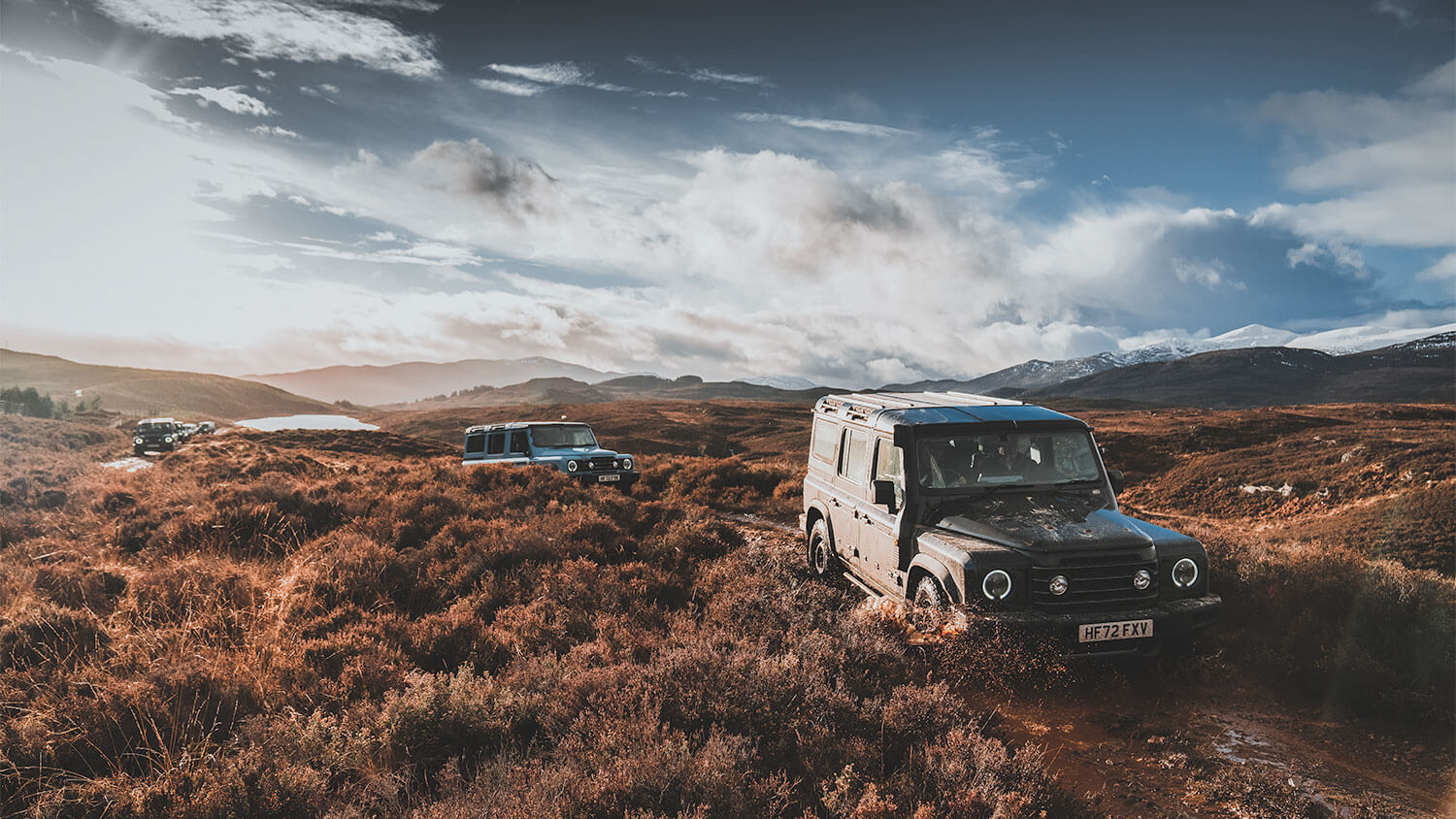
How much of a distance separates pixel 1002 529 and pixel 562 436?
13241mm

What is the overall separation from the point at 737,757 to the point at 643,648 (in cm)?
211

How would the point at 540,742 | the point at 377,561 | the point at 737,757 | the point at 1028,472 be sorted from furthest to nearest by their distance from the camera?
the point at 377,561 → the point at 1028,472 → the point at 540,742 → the point at 737,757

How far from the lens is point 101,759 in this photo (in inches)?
171

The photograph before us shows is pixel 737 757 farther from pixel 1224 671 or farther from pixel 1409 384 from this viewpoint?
pixel 1409 384

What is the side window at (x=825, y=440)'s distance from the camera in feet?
27.8

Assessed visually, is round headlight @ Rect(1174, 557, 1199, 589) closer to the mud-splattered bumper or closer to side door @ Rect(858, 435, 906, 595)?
side door @ Rect(858, 435, 906, 595)

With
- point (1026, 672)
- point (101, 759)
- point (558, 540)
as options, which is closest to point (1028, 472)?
point (1026, 672)

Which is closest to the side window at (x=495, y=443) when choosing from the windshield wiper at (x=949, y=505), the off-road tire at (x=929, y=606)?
the windshield wiper at (x=949, y=505)

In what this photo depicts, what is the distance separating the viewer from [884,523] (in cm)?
646

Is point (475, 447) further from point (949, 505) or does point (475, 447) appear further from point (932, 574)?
point (932, 574)

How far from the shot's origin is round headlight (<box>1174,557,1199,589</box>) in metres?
5.29

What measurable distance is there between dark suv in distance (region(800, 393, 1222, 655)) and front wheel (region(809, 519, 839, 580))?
0.03 metres

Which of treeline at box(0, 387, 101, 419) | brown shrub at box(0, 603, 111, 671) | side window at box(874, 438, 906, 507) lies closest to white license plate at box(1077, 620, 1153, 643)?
side window at box(874, 438, 906, 507)

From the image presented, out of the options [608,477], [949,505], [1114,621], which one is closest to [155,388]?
[608,477]
